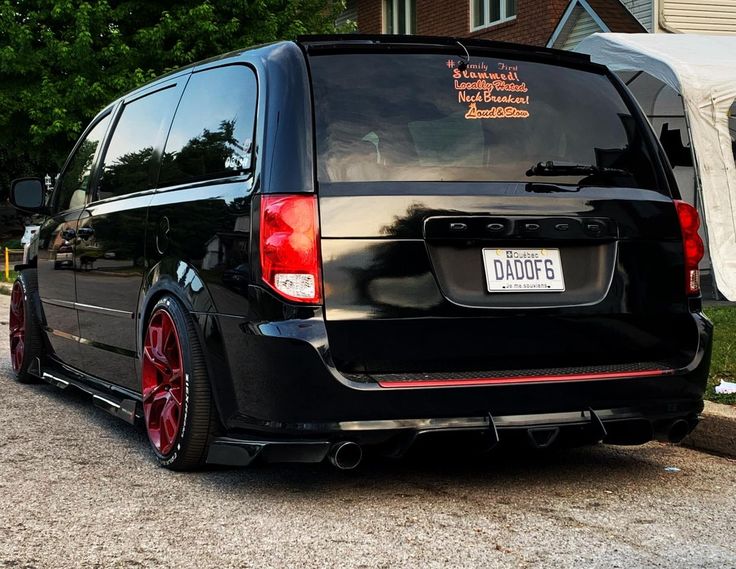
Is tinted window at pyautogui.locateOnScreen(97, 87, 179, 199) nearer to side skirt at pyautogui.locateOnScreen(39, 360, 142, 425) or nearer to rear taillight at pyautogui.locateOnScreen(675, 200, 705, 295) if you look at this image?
side skirt at pyautogui.locateOnScreen(39, 360, 142, 425)

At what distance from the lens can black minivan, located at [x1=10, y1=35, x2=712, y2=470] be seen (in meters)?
4.20

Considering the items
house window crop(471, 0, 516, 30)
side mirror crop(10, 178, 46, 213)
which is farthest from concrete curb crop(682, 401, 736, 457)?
house window crop(471, 0, 516, 30)

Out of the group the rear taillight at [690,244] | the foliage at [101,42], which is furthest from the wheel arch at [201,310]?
the foliage at [101,42]

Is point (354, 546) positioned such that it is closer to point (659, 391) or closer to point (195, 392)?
point (195, 392)

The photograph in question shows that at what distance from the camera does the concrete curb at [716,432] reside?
5.61 meters

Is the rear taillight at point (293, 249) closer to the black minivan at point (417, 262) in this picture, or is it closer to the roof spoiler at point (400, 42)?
the black minivan at point (417, 262)

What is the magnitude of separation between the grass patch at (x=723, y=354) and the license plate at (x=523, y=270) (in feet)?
7.00

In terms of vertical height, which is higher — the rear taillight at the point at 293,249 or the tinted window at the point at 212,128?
the tinted window at the point at 212,128

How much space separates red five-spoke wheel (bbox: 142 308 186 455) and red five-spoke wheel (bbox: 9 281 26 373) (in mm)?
2523

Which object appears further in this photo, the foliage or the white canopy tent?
the foliage

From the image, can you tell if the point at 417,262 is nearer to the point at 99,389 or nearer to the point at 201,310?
the point at 201,310

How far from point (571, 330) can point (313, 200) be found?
1.11 metres

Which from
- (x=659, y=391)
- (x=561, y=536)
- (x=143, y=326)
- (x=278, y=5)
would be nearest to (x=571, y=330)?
(x=659, y=391)

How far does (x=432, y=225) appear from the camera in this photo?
4285mm
